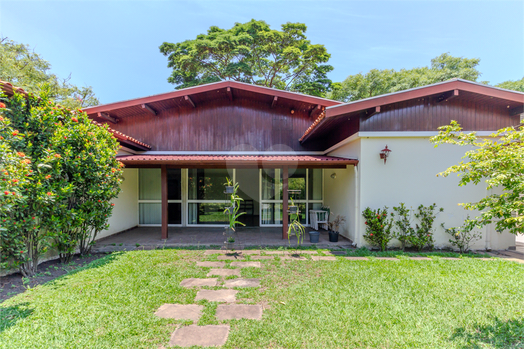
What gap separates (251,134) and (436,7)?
6.99 metres

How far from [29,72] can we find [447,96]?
22392mm

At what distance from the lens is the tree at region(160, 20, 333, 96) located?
17.6m

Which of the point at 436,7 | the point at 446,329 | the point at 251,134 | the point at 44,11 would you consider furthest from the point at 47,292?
the point at 436,7

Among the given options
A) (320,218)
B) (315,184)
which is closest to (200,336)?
(320,218)

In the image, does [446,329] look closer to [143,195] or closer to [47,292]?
[47,292]

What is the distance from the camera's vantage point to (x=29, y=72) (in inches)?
578

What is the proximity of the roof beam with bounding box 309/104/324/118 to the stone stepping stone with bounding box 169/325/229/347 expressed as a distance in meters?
7.52

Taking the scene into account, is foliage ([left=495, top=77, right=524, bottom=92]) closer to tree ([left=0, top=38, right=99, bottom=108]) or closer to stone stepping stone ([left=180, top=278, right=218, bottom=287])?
stone stepping stone ([left=180, top=278, right=218, bottom=287])

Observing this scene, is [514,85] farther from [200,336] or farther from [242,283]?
[200,336]

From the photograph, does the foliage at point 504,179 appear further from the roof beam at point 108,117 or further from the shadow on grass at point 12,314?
the roof beam at point 108,117

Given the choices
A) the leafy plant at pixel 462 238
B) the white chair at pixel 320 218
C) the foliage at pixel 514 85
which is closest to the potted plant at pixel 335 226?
the white chair at pixel 320 218

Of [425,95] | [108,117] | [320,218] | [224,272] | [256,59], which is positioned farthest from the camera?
[256,59]

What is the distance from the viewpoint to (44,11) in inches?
323

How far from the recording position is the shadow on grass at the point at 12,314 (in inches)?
104
